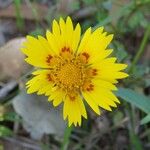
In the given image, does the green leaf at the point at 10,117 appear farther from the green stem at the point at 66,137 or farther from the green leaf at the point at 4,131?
the green stem at the point at 66,137

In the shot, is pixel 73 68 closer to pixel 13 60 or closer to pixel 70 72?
pixel 70 72

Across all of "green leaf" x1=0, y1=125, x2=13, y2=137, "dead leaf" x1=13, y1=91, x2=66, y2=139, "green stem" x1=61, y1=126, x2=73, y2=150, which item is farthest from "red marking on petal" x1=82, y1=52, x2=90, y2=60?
"green leaf" x1=0, y1=125, x2=13, y2=137

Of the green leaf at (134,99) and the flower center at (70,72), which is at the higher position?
the flower center at (70,72)

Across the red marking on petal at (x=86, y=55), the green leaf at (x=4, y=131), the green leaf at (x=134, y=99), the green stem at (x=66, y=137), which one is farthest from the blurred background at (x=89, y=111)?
the red marking on petal at (x=86, y=55)

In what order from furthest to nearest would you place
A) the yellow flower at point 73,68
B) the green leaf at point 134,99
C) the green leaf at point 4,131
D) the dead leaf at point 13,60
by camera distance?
the dead leaf at point 13,60, the green leaf at point 4,131, the green leaf at point 134,99, the yellow flower at point 73,68

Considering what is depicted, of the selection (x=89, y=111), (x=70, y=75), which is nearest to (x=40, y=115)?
(x=89, y=111)

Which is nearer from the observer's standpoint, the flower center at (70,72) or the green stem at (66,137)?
the flower center at (70,72)

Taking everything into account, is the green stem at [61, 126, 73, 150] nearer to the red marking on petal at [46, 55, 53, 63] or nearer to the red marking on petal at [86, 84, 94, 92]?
the red marking on petal at [86, 84, 94, 92]
